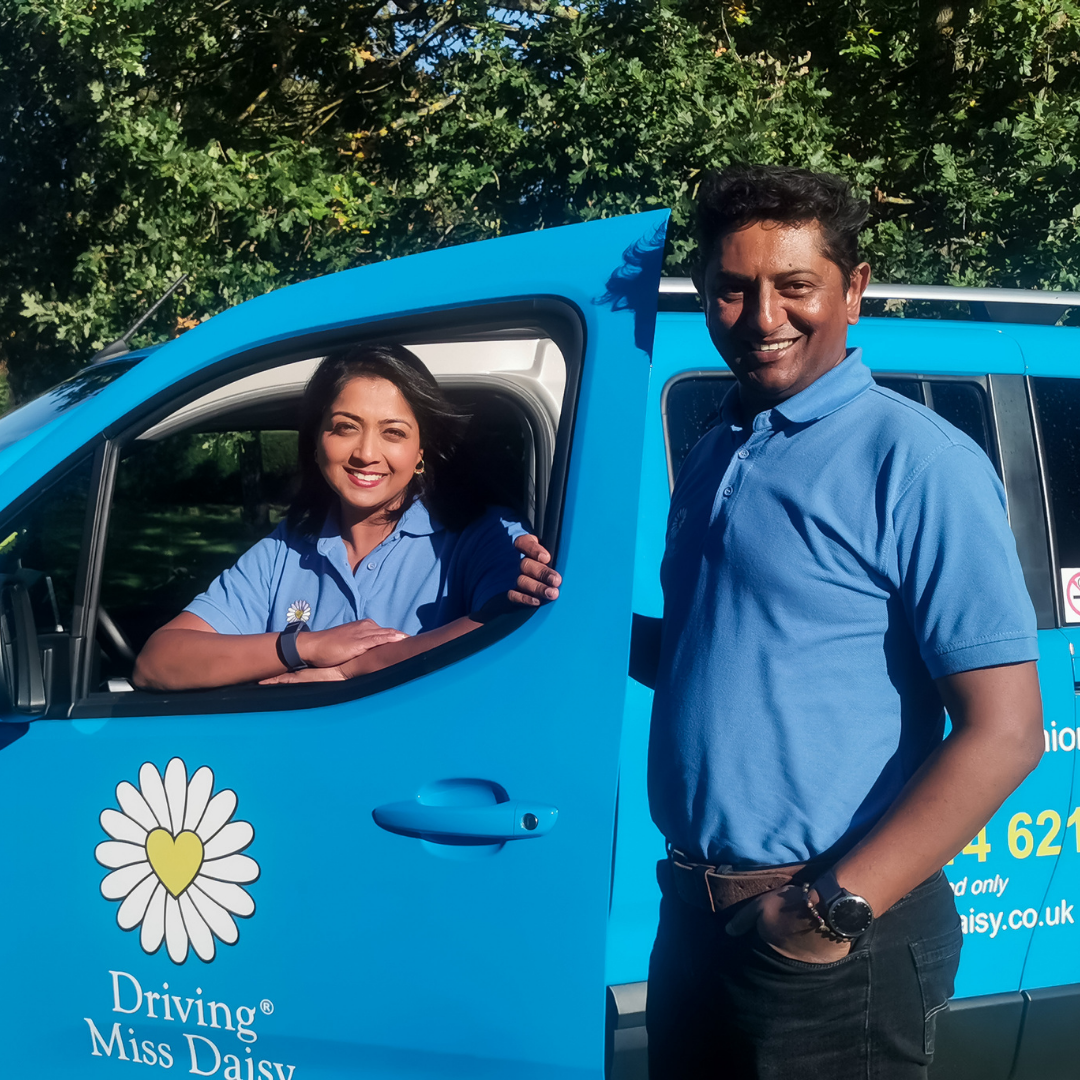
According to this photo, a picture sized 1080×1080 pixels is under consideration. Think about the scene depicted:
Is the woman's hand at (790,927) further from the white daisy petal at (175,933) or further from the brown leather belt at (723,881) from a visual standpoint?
the white daisy petal at (175,933)

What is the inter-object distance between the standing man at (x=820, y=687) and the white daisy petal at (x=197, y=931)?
696 millimetres

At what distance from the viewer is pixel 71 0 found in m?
4.76

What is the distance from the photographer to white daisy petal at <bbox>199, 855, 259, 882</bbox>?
1.72 m

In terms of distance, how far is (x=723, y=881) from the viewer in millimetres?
1532

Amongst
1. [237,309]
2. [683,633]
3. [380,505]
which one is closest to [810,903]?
[683,633]

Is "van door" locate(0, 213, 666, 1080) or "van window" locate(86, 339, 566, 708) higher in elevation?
"van window" locate(86, 339, 566, 708)

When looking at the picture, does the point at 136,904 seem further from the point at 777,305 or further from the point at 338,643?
the point at 777,305

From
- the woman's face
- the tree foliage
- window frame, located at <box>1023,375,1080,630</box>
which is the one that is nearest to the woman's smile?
the woman's face

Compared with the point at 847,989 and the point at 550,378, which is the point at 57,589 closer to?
the point at 550,378

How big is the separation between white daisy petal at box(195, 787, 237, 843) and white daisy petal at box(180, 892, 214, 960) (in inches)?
4.0

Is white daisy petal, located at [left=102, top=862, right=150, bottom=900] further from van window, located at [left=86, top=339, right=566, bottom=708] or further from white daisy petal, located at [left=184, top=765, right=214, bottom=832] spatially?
van window, located at [left=86, top=339, right=566, bottom=708]

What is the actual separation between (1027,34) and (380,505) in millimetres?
3822

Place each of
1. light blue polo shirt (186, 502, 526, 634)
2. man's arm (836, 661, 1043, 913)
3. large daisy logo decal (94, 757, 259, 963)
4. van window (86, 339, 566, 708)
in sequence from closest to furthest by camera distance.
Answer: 1. man's arm (836, 661, 1043, 913)
2. large daisy logo decal (94, 757, 259, 963)
3. light blue polo shirt (186, 502, 526, 634)
4. van window (86, 339, 566, 708)

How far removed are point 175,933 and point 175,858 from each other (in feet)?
0.40
